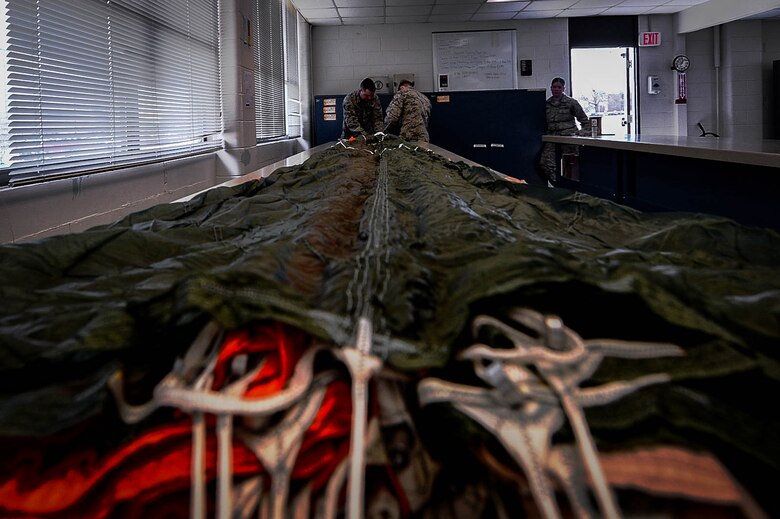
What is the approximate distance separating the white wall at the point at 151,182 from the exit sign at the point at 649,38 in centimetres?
555

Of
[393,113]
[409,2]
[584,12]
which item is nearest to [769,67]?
[584,12]

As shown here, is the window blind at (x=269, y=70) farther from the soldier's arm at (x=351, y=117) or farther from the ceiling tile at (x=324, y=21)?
the ceiling tile at (x=324, y=21)

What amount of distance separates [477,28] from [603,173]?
3.73m

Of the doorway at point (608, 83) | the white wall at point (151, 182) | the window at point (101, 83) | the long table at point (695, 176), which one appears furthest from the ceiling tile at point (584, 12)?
the window at point (101, 83)

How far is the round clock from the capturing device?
7902 millimetres

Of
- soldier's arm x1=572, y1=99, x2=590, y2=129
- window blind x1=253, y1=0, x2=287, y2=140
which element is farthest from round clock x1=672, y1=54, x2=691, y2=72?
window blind x1=253, y1=0, x2=287, y2=140

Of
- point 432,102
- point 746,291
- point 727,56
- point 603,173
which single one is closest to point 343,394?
point 746,291

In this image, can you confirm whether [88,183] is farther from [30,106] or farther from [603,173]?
[603,173]

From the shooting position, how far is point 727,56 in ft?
25.6

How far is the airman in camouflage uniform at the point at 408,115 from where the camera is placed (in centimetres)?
600

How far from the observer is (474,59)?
804 cm

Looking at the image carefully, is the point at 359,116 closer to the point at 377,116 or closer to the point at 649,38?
the point at 377,116

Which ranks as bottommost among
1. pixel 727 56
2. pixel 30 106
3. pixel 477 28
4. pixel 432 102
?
pixel 30 106

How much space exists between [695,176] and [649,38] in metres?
5.49
